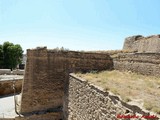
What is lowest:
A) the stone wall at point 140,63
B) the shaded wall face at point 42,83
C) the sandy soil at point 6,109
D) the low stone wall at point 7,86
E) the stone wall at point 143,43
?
the sandy soil at point 6,109

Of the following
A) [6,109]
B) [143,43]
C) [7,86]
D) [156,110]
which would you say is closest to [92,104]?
[156,110]

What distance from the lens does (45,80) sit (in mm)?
13602

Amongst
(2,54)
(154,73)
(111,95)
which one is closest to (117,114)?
(111,95)

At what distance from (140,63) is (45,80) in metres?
5.20

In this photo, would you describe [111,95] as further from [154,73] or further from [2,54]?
[2,54]

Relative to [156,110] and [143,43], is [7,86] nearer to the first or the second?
[143,43]

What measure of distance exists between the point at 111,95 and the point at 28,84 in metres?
7.35

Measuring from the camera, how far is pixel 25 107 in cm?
1301

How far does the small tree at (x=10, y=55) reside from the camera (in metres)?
42.1

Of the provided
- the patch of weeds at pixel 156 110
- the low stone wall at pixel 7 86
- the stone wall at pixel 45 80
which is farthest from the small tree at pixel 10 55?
the patch of weeds at pixel 156 110

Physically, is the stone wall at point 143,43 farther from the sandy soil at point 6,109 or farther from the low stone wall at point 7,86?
the low stone wall at point 7,86

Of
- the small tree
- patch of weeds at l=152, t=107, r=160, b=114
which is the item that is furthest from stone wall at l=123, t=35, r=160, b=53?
the small tree

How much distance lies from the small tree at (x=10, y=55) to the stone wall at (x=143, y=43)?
26092 millimetres

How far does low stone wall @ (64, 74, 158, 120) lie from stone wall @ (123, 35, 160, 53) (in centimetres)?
718
